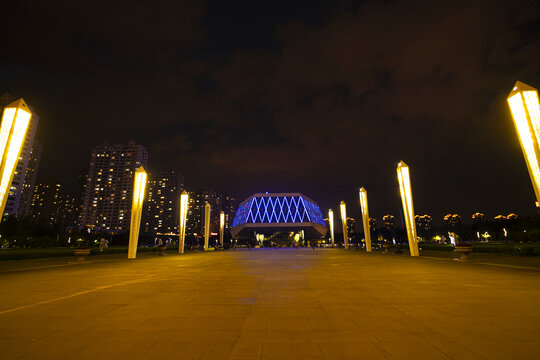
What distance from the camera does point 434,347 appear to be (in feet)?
12.0

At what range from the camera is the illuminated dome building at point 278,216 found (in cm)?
A: 9056

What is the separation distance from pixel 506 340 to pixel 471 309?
178 centimetres

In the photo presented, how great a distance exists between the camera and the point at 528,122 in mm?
11594

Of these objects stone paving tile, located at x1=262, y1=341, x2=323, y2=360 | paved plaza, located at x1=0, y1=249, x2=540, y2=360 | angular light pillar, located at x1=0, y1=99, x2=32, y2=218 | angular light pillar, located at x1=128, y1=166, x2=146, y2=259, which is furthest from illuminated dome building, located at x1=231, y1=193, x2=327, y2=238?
stone paving tile, located at x1=262, y1=341, x2=323, y2=360

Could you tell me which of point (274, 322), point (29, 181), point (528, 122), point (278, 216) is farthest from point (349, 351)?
point (29, 181)

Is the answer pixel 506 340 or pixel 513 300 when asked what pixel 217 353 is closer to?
pixel 506 340

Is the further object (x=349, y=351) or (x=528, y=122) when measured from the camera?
(x=528, y=122)

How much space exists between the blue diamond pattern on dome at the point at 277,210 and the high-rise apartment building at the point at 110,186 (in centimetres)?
7089

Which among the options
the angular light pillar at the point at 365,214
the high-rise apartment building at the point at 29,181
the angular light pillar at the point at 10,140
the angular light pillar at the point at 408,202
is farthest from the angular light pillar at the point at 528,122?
the high-rise apartment building at the point at 29,181

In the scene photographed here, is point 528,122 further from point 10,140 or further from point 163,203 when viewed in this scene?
point 163,203

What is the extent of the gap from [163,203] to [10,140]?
16626 cm

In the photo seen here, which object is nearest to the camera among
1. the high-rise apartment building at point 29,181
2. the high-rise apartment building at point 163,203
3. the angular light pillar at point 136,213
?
the angular light pillar at point 136,213

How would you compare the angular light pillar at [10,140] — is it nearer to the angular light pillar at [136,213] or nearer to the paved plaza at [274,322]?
the paved plaza at [274,322]

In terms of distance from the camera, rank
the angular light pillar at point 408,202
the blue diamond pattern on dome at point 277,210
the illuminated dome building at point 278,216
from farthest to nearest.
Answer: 1. the blue diamond pattern on dome at point 277,210
2. the illuminated dome building at point 278,216
3. the angular light pillar at point 408,202
